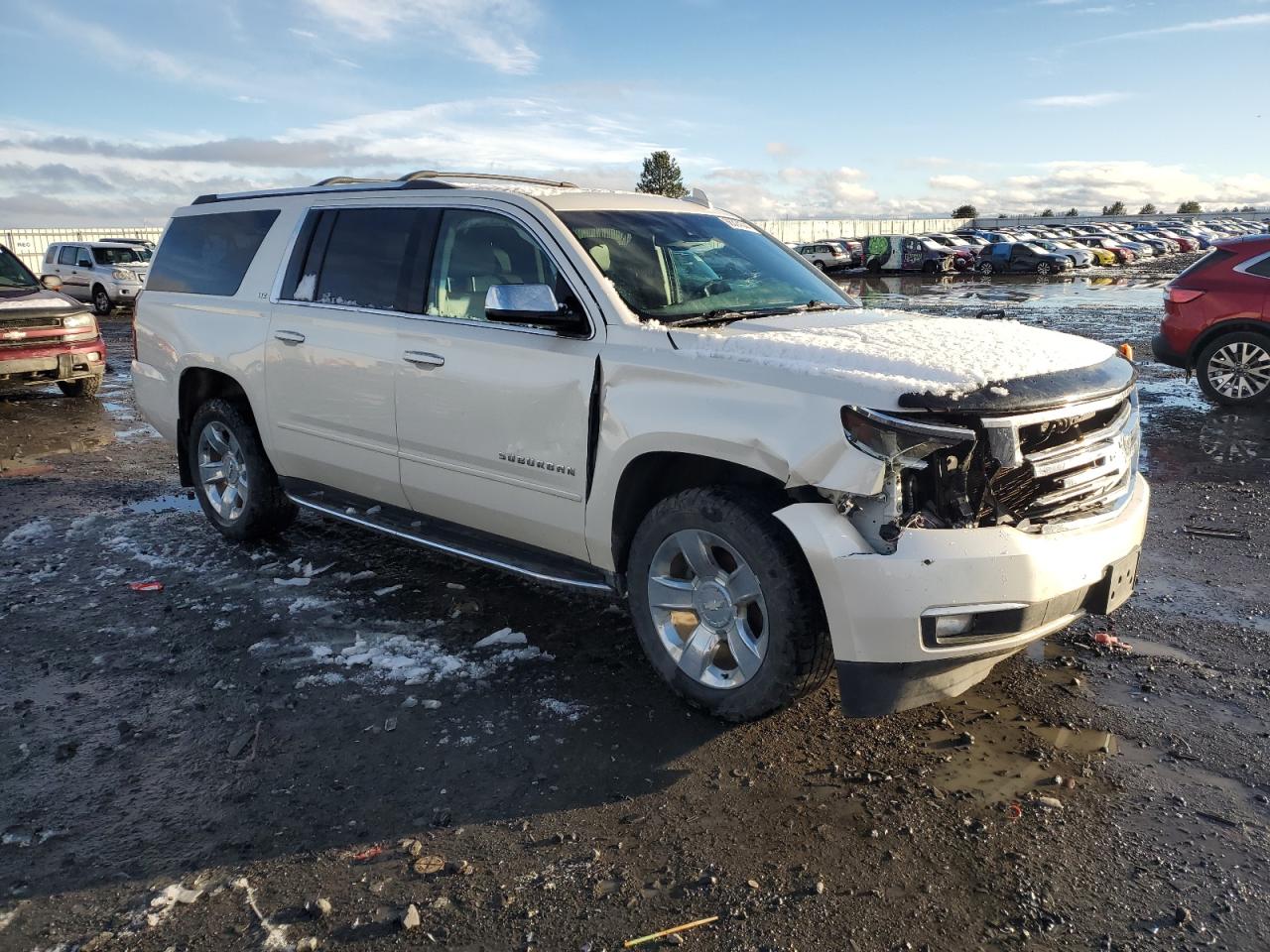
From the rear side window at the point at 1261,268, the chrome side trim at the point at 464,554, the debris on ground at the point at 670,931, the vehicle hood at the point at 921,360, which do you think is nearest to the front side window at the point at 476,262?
the vehicle hood at the point at 921,360

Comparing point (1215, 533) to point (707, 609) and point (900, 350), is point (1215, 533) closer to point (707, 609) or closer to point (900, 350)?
point (900, 350)

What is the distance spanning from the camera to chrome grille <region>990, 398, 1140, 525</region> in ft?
11.2

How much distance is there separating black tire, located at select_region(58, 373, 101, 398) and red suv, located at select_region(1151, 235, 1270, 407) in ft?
40.4

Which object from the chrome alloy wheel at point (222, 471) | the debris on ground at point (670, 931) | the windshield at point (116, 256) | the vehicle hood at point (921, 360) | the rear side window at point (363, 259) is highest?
the rear side window at point (363, 259)

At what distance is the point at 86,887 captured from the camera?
296 cm

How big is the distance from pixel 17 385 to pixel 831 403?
11.1 meters

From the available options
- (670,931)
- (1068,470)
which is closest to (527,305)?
(1068,470)

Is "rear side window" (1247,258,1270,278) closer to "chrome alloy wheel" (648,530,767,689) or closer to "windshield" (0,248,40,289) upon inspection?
"chrome alloy wheel" (648,530,767,689)

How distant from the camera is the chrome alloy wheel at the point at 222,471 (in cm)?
614

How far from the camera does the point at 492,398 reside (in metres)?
4.38

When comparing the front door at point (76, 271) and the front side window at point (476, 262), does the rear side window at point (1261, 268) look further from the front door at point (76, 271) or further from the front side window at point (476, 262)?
the front door at point (76, 271)

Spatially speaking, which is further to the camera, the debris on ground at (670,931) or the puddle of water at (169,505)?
the puddle of water at (169,505)

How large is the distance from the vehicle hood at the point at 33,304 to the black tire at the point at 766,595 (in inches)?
401

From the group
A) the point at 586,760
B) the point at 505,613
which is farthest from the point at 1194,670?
the point at 505,613
